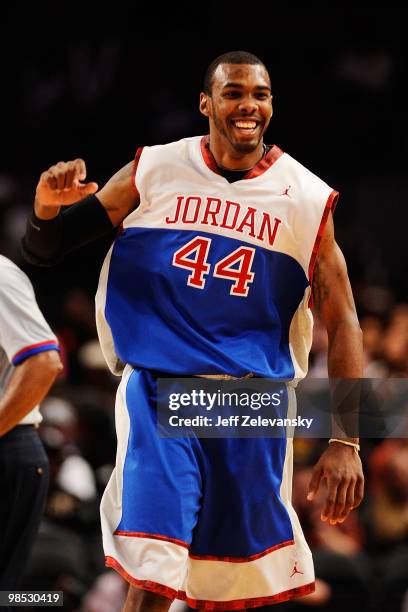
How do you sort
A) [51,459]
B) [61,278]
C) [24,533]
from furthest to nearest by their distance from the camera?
[61,278] → [51,459] → [24,533]

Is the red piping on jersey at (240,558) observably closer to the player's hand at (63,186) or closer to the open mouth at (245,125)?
the player's hand at (63,186)

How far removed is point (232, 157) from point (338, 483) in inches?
49.2

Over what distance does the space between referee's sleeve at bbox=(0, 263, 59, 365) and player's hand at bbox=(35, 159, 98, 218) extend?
727 millimetres

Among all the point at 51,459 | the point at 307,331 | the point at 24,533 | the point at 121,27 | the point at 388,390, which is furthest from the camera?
the point at 121,27

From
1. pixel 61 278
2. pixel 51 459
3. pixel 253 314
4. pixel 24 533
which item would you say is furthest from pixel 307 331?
pixel 61 278

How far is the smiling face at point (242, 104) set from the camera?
415cm

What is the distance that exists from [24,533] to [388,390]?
1.87m

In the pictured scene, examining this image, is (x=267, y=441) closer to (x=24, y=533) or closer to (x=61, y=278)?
(x=24, y=533)

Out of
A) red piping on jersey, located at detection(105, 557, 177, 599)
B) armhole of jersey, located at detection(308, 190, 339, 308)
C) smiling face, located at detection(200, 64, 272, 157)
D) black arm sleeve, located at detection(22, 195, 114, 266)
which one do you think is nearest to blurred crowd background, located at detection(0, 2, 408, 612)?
black arm sleeve, located at detection(22, 195, 114, 266)

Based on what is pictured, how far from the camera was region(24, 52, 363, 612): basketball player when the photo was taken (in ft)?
13.4

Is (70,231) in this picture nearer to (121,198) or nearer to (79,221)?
(79,221)

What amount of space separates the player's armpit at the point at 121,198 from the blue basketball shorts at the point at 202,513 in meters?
0.59

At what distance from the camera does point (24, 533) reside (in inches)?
188

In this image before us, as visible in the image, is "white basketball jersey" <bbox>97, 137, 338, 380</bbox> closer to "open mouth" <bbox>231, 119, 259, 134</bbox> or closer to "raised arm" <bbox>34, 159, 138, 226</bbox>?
"raised arm" <bbox>34, 159, 138, 226</bbox>
